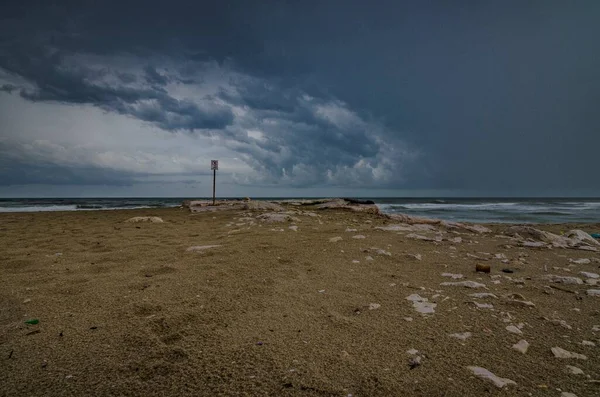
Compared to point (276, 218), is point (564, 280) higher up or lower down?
lower down

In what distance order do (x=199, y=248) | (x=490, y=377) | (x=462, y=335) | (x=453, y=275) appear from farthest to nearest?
(x=199, y=248)
(x=453, y=275)
(x=462, y=335)
(x=490, y=377)

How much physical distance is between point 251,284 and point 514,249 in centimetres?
590

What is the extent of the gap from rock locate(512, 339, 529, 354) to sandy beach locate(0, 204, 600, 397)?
1.3 inches

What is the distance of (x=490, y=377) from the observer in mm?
2035

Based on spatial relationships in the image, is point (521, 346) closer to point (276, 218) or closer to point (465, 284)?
point (465, 284)

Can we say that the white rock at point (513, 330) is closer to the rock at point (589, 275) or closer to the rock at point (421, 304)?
the rock at point (421, 304)

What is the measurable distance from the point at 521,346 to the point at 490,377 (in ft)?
2.00

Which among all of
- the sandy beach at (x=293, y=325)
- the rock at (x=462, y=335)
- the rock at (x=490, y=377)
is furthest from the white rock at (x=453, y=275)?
the rock at (x=490, y=377)

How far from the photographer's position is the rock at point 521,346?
237 cm

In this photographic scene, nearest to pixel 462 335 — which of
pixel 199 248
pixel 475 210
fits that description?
pixel 199 248

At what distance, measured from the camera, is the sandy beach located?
6.56ft

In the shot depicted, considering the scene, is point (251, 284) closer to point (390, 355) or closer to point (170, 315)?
point (170, 315)

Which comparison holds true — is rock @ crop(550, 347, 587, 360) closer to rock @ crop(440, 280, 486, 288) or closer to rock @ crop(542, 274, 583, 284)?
rock @ crop(440, 280, 486, 288)

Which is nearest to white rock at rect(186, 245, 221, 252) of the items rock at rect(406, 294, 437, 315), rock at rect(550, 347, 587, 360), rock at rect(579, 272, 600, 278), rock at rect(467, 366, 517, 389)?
rock at rect(406, 294, 437, 315)
